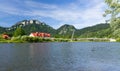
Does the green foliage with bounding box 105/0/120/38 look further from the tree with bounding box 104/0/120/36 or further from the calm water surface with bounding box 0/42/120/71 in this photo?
the calm water surface with bounding box 0/42/120/71

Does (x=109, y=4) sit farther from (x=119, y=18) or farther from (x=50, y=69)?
(x=50, y=69)

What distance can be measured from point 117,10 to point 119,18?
82cm

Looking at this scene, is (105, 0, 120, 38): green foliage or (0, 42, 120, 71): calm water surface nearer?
(105, 0, 120, 38): green foliage

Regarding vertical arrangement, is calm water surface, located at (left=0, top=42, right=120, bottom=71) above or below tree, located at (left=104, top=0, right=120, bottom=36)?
below

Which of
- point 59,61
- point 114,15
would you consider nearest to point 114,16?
point 114,15

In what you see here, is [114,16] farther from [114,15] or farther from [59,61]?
[59,61]

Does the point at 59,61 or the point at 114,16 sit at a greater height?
the point at 114,16

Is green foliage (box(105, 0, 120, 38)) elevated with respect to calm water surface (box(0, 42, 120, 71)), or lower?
elevated

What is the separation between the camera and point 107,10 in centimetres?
2622

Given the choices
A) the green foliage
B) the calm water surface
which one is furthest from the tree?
the calm water surface

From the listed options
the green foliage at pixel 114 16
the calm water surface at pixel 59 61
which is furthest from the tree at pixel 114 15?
the calm water surface at pixel 59 61

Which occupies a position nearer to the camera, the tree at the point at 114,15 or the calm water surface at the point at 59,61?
the tree at the point at 114,15

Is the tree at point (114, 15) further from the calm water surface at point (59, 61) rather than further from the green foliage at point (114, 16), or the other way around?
the calm water surface at point (59, 61)

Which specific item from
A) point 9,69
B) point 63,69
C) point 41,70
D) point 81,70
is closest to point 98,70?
point 81,70
